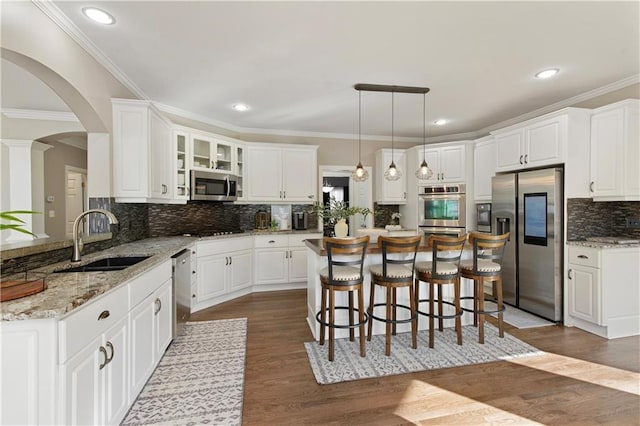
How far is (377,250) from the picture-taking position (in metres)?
2.78

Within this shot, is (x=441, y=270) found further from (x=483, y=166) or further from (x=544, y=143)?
(x=483, y=166)

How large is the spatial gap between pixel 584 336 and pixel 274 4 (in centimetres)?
423

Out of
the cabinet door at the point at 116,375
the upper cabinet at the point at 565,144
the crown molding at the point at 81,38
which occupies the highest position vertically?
the crown molding at the point at 81,38

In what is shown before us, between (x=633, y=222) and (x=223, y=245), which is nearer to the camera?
(x=633, y=222)

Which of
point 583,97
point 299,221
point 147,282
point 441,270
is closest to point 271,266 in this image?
point 299,221

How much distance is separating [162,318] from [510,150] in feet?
14.9

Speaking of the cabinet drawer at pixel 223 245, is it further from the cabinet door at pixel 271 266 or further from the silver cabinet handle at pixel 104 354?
the silver cabinet handle at pixel 104 354

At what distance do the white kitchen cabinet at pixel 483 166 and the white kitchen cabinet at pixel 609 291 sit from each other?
1.64 meters

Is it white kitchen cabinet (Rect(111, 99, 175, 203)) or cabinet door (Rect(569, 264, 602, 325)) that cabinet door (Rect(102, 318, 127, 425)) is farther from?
cabinet door (Rect(569, 264, 602, 325))

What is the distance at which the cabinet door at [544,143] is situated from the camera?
11.2 ft

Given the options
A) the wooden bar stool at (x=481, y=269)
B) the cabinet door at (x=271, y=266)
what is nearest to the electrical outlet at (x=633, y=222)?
the wooden bar stool at (x=481, y=269)

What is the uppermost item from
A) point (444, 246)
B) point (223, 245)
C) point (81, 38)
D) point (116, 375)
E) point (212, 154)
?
point (81, 38)

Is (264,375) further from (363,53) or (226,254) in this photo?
(363,53)

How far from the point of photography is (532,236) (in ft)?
11.9
